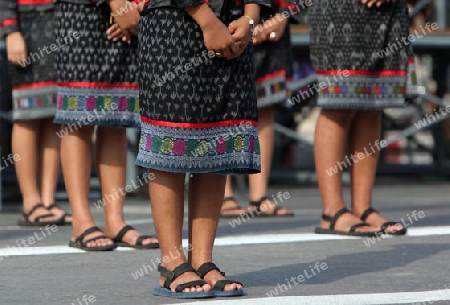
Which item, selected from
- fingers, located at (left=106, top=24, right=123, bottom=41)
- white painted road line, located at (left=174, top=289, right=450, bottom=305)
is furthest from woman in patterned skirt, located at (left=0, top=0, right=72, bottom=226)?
white painted road line, located at (left=174, top=289, right=450, bottom=305)

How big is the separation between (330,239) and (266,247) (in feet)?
1.29

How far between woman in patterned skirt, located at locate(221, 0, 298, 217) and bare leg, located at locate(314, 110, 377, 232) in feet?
3.27

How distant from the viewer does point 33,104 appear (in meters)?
6.74

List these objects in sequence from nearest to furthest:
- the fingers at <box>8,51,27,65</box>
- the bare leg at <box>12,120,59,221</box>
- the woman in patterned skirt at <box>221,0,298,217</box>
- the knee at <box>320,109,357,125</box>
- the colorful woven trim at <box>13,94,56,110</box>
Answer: the knee at <box>320,109,357,125</box> → the fingers at <box>8,51,27,65</box> → the colorful woven trim at <box>13,94,56,110</box> → the bare leg at <box>12,120,59,221</box> → the woman in patterned skirt at <box>221,0,298,217</box>

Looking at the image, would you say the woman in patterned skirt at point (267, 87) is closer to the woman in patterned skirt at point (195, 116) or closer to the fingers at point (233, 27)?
the woman in patterned skirt at point (195, 116)

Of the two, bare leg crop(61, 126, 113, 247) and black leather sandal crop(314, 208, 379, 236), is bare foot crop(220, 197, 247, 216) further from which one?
bare leg crop(61, 126, 113, 247)

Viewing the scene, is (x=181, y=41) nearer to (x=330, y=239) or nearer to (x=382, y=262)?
(x=382, y=262)

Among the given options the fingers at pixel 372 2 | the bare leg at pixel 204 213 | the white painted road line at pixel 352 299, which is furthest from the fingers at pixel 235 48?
the fingers at pixel 372 2

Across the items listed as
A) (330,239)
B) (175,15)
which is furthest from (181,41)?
(330,239)

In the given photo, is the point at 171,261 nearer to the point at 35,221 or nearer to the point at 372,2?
the point at 372,2

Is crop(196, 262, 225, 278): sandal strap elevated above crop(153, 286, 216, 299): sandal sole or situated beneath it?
elevated above

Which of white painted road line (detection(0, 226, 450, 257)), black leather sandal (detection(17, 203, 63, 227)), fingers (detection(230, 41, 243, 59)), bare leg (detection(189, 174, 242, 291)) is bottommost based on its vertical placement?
black leather sandal (detection(17, 203, 63, 227))

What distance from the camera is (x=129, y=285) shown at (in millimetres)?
4527

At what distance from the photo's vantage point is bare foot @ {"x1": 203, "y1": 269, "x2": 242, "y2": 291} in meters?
4.21
